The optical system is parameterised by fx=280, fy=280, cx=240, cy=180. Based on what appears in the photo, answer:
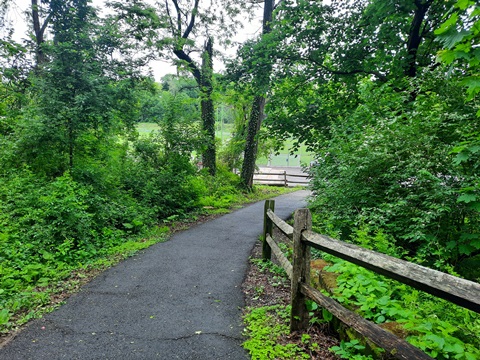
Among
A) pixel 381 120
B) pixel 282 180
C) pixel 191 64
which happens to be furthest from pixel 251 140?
pixel 381 120

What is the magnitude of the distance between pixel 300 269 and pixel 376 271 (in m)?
1.17

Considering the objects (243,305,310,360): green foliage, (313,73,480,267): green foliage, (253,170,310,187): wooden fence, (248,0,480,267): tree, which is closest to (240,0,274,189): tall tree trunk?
(248,0,480,267): tree

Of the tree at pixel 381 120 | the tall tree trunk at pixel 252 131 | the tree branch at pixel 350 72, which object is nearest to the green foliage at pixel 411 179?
the tree at pixel 381 120

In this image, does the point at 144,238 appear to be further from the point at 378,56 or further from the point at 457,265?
the point at 378,56

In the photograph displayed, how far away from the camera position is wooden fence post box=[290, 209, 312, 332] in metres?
3.21

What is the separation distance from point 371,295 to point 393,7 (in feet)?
22.2

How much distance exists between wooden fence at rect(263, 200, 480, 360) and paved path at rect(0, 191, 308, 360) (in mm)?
940

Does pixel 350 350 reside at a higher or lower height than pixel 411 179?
lower

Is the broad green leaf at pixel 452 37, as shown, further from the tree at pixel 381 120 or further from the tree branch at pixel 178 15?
the tree branch at pixel 178 15

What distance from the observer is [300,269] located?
127 inches

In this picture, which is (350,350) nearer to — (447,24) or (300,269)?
(300,269)

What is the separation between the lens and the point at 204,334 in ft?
10.9

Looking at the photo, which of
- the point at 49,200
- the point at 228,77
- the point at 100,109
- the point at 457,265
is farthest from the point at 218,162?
the point at 457,265

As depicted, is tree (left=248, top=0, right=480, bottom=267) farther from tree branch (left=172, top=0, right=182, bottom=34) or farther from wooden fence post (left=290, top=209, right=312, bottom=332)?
tree branch (left=172, top=0, right=182, bottom=34)
